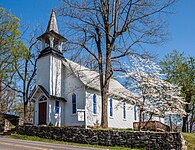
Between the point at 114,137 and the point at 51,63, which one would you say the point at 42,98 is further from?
the point at 114,137

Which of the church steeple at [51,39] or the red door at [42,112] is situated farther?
the church steeple at [51,39]

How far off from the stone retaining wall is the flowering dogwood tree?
548 cm

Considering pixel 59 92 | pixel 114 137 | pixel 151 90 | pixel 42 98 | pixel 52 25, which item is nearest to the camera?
pixel 114 137

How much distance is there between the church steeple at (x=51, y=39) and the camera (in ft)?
82.6

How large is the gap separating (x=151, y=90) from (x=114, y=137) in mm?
6600

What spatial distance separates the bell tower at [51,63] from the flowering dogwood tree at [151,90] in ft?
23.9

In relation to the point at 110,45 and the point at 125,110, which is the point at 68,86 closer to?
the point at 110,45

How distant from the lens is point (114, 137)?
1558 cm

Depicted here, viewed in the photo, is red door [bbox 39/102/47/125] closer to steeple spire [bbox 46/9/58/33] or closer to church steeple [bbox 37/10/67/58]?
church steeple [bbox 37/10/67/58]

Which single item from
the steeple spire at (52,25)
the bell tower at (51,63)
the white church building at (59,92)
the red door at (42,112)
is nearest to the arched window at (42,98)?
the white church building at (59,92)

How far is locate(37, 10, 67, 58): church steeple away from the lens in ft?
82.6

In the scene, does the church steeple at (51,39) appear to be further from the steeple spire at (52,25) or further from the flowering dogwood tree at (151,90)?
the flowering dogwood tree at (151,90)

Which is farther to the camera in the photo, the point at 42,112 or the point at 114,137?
the point at 42,112

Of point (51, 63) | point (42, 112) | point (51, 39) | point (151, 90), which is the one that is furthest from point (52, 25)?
point (151, 90)
